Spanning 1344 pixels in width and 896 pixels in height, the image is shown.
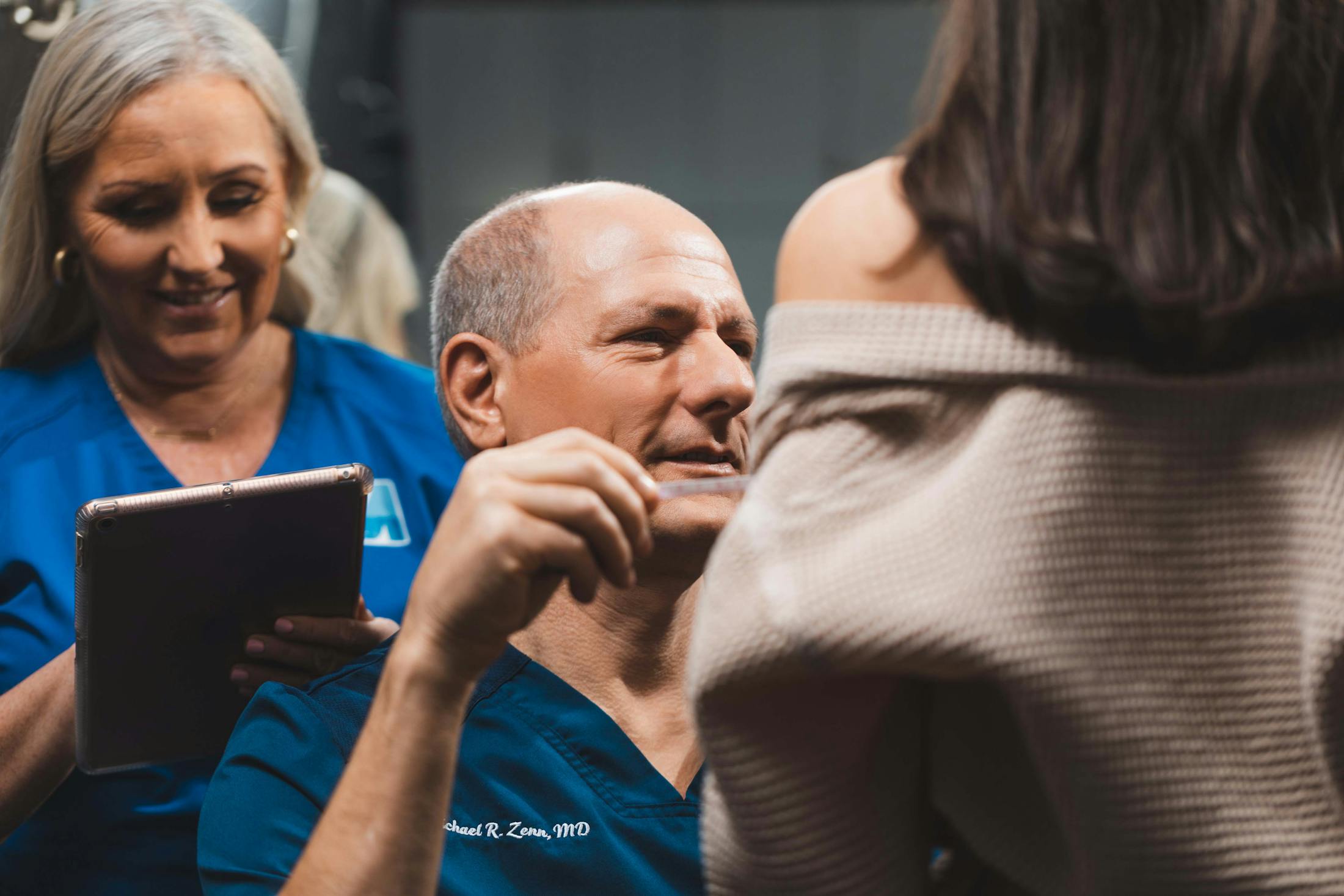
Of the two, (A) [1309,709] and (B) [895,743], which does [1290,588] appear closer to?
(A) [1309,709]

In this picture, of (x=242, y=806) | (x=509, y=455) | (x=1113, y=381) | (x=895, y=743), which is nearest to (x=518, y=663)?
(x=242, y=806)

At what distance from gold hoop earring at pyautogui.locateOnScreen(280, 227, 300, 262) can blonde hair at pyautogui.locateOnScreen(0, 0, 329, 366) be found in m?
0.08

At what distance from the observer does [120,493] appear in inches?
58.3

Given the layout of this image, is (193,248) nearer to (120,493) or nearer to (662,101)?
(120,493)

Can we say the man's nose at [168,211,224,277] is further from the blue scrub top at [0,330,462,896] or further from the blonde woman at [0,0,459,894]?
the blue scrub top at [0,330,462,896]

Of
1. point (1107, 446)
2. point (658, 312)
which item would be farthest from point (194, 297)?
point (1107, 446)

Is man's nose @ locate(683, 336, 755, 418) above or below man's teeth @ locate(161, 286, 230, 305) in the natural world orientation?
above

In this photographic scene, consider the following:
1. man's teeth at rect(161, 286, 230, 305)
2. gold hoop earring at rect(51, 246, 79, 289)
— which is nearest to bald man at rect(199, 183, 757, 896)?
man's teeth at rect(161, 286, 230, 305)

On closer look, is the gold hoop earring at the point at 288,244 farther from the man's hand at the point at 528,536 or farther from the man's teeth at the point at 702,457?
the man's hand at the point at 528,536

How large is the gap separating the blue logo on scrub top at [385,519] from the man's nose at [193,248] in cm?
30

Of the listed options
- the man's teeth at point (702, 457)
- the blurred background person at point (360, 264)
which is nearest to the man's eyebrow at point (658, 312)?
the man's teeth at point (702, 457)

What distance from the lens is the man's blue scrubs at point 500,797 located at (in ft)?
3.25

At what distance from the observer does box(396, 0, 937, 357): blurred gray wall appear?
5.05 meters

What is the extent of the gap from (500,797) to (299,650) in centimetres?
27
